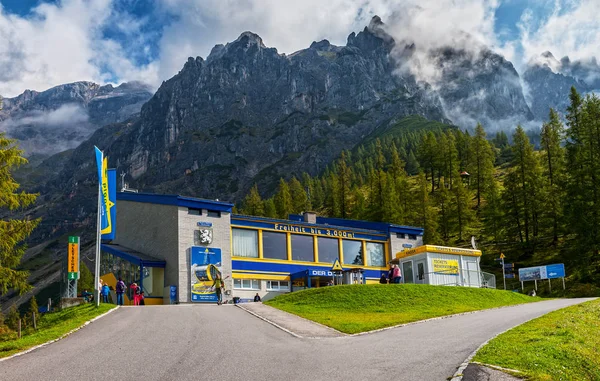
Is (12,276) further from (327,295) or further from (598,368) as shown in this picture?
(598,368)

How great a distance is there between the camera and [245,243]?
4528 cm

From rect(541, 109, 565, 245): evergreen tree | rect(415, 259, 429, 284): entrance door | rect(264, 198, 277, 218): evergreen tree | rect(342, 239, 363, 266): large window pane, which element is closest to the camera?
rect(415, 259, 429, 284): entrance door

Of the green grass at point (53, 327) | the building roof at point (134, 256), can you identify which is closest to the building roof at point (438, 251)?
the building roof at point (134, 256)

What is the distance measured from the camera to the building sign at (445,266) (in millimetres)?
42344

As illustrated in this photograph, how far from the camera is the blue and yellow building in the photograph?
40.9m

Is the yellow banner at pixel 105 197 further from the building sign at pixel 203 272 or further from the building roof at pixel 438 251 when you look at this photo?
the building roof at pixel 438 251

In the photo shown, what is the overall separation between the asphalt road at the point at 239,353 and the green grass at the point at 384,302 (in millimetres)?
4251

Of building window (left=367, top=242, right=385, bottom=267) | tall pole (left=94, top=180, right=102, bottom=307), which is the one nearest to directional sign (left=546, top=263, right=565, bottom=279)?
building window (left=367, top=242, right=385, bottom=267)

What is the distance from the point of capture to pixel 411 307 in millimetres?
30109

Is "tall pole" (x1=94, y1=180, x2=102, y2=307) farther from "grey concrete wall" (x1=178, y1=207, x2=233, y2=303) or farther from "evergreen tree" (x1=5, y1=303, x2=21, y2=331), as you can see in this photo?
"grey concrete wall" (x1=178, y1=207, x2=233, y2=303)

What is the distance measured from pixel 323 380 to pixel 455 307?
20.7m

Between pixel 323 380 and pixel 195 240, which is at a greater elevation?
pixel 195 240

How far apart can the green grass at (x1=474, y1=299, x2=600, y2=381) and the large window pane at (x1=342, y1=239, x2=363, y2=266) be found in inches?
1304

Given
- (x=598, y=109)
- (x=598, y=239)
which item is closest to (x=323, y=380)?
(x=598, y=239)
